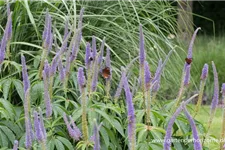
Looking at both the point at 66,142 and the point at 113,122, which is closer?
the point at 66,142

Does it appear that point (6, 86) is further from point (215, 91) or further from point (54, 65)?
point (215, 91)

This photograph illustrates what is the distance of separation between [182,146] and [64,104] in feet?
1.79

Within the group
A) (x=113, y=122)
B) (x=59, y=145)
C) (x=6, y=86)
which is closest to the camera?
(x=59, y=145)

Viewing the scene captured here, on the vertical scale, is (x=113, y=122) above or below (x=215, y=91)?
below

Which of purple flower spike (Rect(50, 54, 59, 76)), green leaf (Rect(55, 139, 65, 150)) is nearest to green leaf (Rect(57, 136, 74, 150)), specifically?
green leaf (Rect(55, 139, 65, 150))

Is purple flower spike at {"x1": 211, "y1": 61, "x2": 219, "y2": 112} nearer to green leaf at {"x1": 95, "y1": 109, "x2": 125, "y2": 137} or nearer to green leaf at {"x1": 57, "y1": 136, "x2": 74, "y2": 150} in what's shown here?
green leaf at {"x1": 95, "y1": 109, "x2": 125, "y2": 137}

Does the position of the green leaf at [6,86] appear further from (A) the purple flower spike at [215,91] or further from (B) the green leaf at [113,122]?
(A) the purple flower spike at [215,91]

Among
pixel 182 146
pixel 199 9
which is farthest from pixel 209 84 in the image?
pixel 199 9

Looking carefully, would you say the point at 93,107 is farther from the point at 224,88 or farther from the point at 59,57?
the point at 224,88

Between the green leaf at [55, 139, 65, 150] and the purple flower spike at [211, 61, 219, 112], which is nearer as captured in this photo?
the purple flower spike at [211, 61, 219, 112]

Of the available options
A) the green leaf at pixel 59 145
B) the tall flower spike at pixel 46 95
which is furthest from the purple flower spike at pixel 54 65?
the green leaf at pixel 59 145

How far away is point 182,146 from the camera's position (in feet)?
7.11

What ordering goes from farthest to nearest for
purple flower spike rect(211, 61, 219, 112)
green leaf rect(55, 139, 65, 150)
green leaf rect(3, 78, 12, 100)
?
1. green leaf rect(3, 78, 12, 100)
2. green leaf rect(55, 139, 65, 150)
3. purple flower spike rect(211, 61, 219, 112)

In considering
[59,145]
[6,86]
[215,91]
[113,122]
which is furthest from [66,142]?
[215,91]
